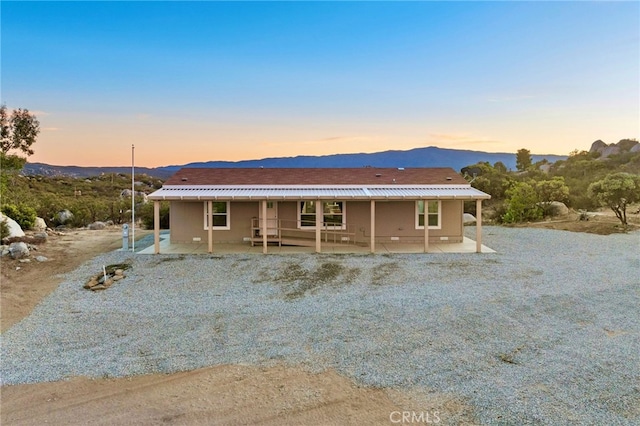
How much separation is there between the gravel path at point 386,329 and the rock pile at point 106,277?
1.00ft

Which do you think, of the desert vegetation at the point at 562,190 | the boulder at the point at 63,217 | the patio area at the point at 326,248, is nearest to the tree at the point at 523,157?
the desert vegetation at the point at 562,190

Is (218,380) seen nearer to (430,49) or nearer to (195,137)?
(430,49)

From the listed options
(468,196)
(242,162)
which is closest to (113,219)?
(242,162)

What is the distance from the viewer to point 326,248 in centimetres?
1466

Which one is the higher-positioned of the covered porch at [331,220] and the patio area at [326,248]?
the covered porch at [331,220]

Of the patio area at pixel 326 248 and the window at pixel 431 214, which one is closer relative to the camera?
the patio area at pixel 326 248

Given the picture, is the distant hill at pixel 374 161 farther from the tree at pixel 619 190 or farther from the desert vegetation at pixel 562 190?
the tree at pixel 619 190

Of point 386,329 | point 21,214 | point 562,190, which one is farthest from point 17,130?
point 562,190

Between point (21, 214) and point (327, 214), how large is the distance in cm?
1501

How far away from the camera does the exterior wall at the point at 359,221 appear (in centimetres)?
1567

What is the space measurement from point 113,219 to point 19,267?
12.7 m

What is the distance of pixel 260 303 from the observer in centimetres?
834

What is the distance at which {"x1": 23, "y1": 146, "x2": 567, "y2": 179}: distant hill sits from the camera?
126ft

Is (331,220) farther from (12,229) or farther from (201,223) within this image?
(12,229)
